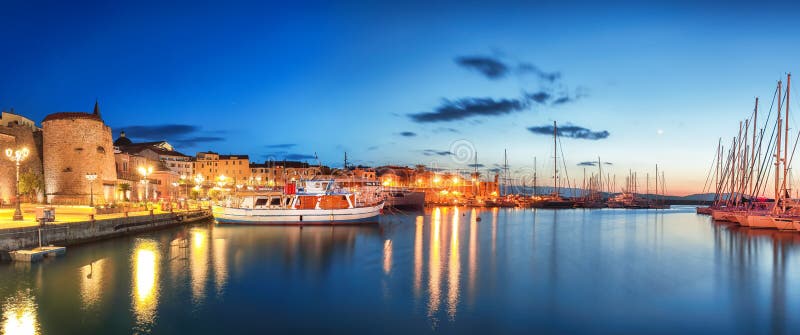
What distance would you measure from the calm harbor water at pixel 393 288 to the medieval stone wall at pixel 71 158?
604 inches

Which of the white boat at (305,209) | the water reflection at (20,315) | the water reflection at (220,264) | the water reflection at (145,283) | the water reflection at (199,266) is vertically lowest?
the water reflection at (220,264)

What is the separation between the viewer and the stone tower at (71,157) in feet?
124

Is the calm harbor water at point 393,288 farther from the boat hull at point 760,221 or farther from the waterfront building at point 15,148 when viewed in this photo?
the waterfront building at point 15,148

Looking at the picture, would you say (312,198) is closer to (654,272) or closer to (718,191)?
(654,272)

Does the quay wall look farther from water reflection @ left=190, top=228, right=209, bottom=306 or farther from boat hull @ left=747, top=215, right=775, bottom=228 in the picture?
boat hull @ left=747, top=215, right=775, bottom=228

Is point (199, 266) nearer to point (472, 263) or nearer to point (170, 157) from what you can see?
point (472, 263)

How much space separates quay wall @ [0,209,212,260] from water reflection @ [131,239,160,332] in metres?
2.21

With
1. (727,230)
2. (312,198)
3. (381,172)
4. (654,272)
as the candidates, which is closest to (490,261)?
(654,272)

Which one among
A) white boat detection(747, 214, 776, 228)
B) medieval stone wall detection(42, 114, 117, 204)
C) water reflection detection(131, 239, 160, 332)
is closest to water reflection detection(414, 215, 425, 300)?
water reflection detection(131, 239, 160, 332)

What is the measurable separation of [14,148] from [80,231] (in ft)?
72.2

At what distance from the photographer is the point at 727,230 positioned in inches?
1527

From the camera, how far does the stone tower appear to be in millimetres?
37906

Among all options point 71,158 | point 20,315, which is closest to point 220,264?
point 20,315

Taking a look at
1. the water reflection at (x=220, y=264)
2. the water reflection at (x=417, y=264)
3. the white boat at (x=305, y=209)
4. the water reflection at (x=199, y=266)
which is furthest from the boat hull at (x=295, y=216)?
the water reflection at (x=220, y=264)
